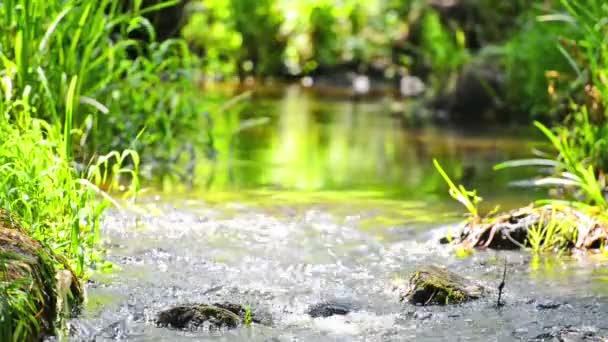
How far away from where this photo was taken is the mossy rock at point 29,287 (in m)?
2.25

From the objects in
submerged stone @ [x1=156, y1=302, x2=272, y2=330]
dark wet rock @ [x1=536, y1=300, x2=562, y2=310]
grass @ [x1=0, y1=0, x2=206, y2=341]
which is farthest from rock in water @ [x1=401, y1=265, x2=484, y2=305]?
grass @ [x1=0, y1=0, x2=206, y2=341]

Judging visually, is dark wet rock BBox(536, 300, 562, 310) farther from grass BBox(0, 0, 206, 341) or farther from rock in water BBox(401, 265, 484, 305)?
grass BBox(0, 0, 206, 341)

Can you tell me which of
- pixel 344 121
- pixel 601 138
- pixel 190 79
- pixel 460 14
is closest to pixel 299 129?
pixel 344 121

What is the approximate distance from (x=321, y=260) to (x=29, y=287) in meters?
1.32

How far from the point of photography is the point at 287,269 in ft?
10.9

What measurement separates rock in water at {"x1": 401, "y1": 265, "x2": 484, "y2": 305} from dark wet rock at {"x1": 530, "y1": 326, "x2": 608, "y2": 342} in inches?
13.3

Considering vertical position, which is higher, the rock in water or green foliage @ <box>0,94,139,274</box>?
green foliage @ <box>0,94,139,274</box>

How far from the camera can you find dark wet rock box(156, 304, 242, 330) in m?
2.63

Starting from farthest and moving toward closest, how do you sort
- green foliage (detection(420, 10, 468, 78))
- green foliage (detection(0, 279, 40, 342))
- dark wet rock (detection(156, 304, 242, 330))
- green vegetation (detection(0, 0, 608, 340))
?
1. green foliage (detection(420, 10, 468, 78))
2. green vegetation (detection(0, 0, 608, 340))
3. dark wet rock (detection(156, 304, 242, 330))
4. green foliage (detection(0, 279, 40, 342))

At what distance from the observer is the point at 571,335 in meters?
2.55

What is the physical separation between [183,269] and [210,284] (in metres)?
0.22

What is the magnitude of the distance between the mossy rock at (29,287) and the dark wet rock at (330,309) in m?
0.63

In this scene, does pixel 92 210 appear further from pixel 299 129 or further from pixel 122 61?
pixel 299 129

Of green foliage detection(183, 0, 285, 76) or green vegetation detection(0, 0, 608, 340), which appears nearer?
green vegetation detection(0, 0, 608, 340)
